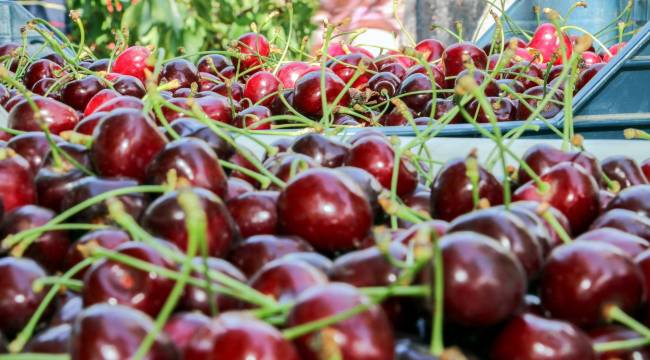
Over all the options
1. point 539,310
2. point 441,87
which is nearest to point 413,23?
point 441,87

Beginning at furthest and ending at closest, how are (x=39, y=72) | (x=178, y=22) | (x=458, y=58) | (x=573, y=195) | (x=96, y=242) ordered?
(x=178, y=22) → (x=458, y=58) → (x=39, y=72) → (x=573, y=195) → (x=96, y=242)

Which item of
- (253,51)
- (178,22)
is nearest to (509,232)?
(253,51)

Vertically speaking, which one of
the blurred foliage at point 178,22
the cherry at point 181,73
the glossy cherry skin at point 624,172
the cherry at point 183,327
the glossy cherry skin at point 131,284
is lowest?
the blurred foliage at point 178,22

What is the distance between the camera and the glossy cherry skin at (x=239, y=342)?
0.65m

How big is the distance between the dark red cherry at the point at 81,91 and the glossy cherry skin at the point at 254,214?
1.24 m

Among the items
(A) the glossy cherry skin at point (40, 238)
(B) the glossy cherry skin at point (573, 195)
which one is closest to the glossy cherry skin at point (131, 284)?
(A) the glossy cherry skin at point (40, 238)

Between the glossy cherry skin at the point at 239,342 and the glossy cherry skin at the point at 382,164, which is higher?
the glossy cherry skin at the point at 239,342

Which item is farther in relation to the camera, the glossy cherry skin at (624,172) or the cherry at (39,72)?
the cherry at (39,72)

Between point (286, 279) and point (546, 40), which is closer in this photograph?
point (286, 279)

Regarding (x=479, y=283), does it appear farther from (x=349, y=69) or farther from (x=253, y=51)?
(x=253, y=51)

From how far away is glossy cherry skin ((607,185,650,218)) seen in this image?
1.14 metres

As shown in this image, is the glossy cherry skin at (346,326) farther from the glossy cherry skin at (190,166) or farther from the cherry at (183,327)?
the glossy cherry skin at (190,166)

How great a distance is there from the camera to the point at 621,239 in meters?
0.95

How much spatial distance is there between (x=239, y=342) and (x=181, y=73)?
2067mm
